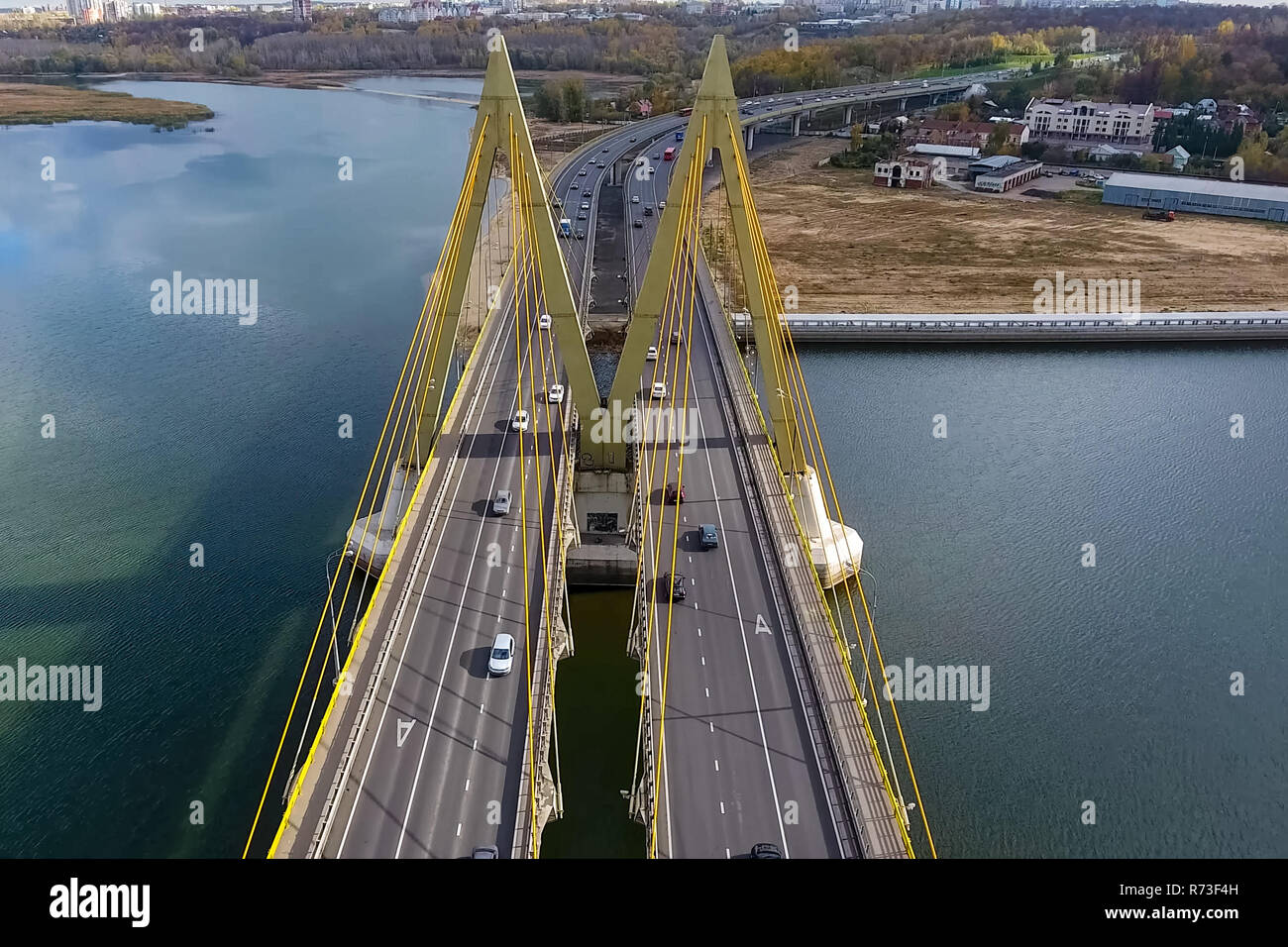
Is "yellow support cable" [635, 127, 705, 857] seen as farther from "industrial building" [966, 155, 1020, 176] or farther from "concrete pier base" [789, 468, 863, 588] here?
"industrial building" [966, 155, 1020, 176]

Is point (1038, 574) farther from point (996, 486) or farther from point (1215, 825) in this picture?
point (1215, 825)

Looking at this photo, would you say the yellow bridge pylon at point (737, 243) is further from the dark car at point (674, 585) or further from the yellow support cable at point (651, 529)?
the dark car at point (674, 585)

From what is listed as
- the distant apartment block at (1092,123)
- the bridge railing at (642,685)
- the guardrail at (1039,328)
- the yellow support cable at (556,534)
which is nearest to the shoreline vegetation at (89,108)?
the guardrail at (1039,328)

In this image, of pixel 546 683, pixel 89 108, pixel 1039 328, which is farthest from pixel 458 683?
pixel 89 108

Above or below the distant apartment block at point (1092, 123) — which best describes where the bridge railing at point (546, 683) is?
below

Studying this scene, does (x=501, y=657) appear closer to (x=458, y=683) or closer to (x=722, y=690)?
(x=458, y=683)

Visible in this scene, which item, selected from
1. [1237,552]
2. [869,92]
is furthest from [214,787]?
[869,92]

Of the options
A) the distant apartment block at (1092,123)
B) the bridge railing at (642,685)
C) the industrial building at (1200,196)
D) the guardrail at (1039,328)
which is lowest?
the bridge railing at (642,685)
